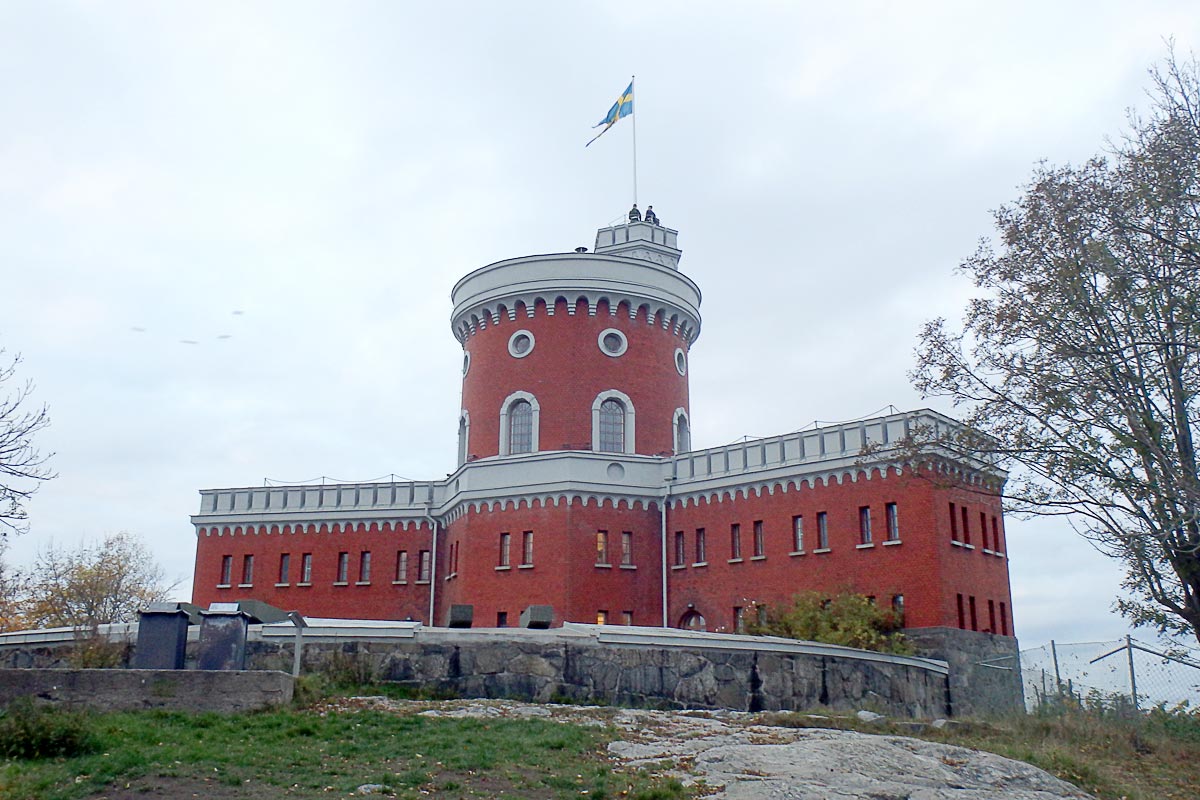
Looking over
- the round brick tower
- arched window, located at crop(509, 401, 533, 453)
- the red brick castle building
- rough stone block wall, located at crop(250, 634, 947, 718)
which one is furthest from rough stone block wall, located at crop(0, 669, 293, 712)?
arched window, located at crop(509, 401, 533, 453)

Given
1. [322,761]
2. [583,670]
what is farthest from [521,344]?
[322,761]

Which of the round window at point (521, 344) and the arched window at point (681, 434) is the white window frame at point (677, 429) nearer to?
the arched window at point (681, 434)

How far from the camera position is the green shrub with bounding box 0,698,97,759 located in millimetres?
12719

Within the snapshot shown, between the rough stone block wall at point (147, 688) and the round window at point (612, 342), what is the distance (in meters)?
21.1

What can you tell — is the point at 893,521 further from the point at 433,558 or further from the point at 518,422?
the point at 433,558

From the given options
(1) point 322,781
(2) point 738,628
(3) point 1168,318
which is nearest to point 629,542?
(2) point 738,628

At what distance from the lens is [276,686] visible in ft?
53.7

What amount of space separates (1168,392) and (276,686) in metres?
14.8

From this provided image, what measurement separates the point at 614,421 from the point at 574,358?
247 cm

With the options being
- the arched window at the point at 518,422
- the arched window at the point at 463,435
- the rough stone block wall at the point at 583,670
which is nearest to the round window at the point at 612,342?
the arched window at the point at 518,422

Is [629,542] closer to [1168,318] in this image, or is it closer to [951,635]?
[951,635]

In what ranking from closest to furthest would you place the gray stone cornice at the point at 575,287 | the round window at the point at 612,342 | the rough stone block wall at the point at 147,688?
the rough stone block wall at the point at 147,688 < the gray stone cornice at the point at 575,287 < the round window at the point at 612,342

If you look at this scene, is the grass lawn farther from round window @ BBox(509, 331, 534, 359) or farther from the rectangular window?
round window @ BBox(509, 331, 534, 359)

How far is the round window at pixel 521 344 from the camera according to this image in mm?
36219
